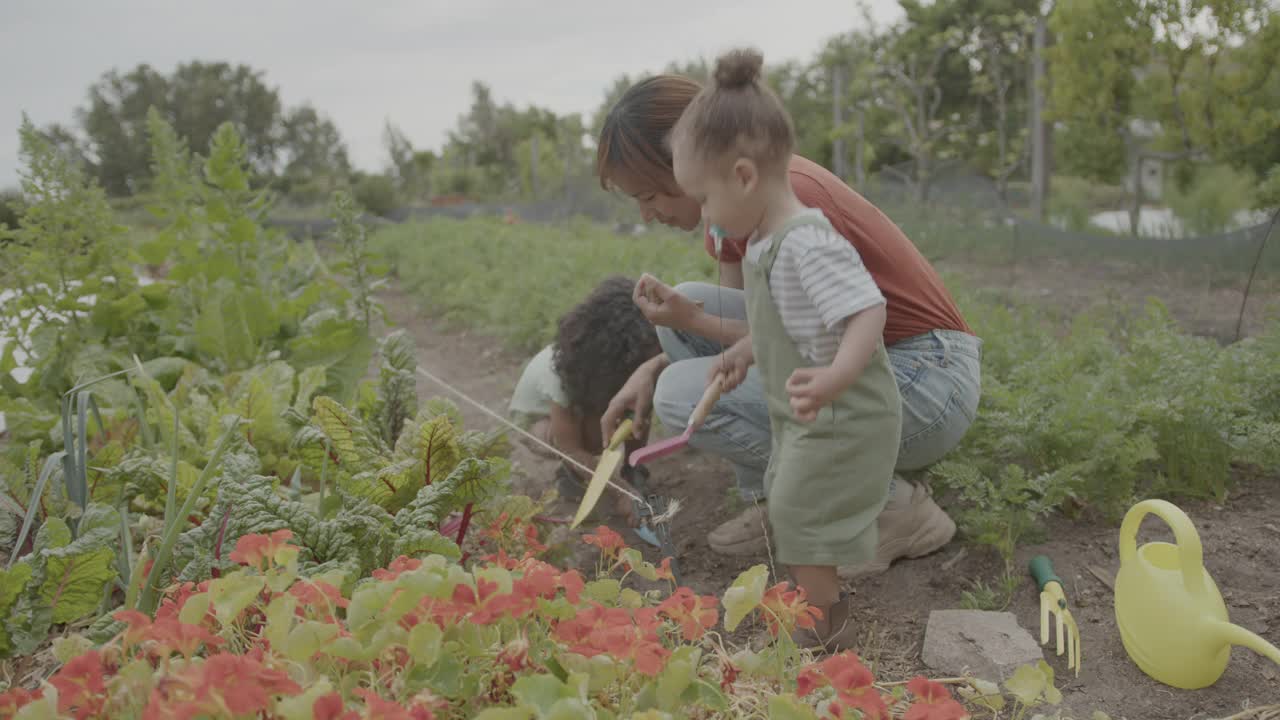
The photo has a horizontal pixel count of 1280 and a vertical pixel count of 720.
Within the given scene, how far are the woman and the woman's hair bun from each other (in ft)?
1.21

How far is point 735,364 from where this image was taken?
2129 mm

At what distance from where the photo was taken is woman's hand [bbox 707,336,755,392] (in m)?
2.12

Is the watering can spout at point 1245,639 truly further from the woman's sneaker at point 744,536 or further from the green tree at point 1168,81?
the green tree at point 1168,81

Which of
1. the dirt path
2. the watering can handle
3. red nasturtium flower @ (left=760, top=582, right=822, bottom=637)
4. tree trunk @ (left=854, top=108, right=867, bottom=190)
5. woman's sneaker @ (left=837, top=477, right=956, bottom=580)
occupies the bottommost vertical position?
the dirt path

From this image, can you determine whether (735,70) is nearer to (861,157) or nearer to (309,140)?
(861,157)

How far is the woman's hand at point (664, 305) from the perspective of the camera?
2.13m

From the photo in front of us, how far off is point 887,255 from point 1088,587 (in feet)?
2.92

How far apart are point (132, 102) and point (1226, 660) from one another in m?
39.3

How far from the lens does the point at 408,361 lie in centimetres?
274

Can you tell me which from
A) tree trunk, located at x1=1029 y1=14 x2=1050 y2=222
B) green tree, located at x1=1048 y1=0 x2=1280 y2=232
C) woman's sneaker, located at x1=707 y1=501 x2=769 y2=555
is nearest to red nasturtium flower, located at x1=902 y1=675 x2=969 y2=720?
woman's sneaker, located at x1=707 y1=501 x2=769 y2=555

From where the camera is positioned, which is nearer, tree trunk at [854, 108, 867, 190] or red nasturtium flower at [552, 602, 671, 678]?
red nasturtium flower at [552, 602, 671, 678]

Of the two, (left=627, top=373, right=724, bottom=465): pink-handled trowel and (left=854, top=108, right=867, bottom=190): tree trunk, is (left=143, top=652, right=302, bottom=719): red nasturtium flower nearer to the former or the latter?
(left=627, top=373, right=724, bottom=465): pink-handled trowel

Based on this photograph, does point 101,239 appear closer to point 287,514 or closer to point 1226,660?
point 287,514

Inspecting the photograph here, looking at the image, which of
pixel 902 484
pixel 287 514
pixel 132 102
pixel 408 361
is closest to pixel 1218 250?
pixel 902 484
